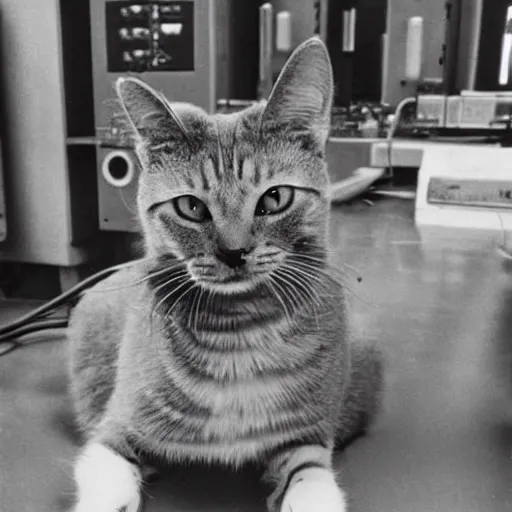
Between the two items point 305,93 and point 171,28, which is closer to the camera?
point 305,93

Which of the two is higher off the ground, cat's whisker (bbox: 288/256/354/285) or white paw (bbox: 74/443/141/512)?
cat's whisker (bbox: 288/256/354/285)

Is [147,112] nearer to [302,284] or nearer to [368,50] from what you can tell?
[302,284]

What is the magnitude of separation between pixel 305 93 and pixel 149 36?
Result: 0.88 meters

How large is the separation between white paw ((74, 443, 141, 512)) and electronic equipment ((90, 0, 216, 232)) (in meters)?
0.80

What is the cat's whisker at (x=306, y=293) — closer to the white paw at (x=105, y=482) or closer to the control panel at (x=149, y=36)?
the white paw at (x=105, y=482)

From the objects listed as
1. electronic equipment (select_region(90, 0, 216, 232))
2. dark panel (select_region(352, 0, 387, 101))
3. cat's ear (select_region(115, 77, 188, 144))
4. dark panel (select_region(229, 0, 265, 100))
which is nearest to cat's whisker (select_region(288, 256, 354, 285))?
cat's ear (select_region(115, 77, 188, 144))

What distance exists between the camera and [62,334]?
0.73 meters

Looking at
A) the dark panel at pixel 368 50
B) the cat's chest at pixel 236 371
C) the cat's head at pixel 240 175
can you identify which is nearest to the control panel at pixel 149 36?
the dark panel at pixel 368 50

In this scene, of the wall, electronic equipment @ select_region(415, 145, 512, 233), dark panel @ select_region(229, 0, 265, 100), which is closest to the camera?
electronic equipment @ select_region(415, 145, 512, 233)

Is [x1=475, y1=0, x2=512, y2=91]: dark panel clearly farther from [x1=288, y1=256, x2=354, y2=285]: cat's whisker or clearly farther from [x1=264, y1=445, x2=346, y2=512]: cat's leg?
[x1=264, y1=445, x2=346, y2=512]: cat's leg

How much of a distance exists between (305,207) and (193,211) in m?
0.08

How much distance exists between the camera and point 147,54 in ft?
4.05

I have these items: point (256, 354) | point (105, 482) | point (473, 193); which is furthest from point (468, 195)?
point (105, 482)

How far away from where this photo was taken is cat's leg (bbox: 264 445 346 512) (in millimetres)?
392
